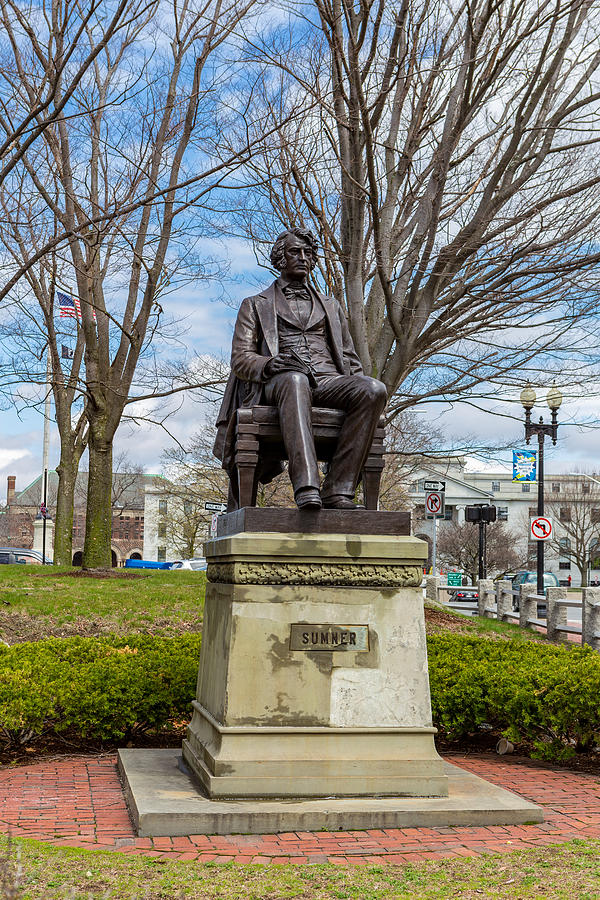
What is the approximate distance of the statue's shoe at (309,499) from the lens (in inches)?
237

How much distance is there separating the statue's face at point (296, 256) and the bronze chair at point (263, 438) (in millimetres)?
1262

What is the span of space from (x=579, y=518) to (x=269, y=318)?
68.9 m

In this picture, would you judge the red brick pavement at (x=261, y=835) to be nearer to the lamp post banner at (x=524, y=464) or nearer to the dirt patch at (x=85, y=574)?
the dirt patch at (x=85, y=574)

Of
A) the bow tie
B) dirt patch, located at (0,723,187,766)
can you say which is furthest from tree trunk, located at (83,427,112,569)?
the bow tie

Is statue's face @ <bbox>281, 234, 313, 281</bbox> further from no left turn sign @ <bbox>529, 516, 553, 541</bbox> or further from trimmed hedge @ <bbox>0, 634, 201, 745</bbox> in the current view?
no left turn sign @ <bbox>529, 516, 553, 541</bbox>

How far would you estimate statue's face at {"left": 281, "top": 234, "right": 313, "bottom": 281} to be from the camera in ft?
23.1

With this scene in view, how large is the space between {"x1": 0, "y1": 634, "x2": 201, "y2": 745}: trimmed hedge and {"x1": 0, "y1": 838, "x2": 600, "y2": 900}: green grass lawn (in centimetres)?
261

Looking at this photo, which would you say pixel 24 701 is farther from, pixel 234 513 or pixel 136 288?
pixel 136 288

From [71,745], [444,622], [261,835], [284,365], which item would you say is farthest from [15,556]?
[261,835]

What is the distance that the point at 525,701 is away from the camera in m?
7.42

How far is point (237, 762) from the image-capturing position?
559 cm

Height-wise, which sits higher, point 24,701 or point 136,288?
point 136,288

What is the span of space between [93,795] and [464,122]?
931 centimetres

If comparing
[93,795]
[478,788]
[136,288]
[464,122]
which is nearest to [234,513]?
[93,795]
